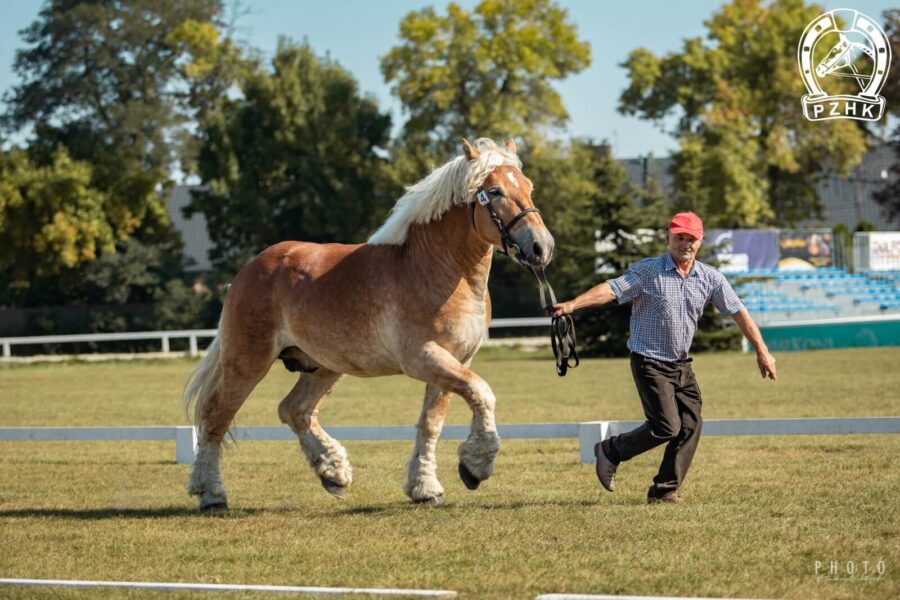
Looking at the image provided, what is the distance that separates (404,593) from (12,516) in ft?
14.8

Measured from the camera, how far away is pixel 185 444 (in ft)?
39.1

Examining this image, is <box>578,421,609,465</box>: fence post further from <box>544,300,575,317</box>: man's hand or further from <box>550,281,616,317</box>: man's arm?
<box>544,300,575,317</box>: man's hand

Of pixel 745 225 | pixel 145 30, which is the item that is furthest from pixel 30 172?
pixel 745 225

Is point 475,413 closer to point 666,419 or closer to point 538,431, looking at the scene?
point 666,419

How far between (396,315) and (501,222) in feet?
3.34

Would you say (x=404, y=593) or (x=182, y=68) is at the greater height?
(x=182, y=68)

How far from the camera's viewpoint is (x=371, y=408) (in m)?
17.6

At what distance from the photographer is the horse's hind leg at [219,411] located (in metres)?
8.70

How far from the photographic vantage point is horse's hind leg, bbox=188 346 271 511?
28.6ft

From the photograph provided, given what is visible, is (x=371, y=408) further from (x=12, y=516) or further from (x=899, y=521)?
(x=899, y=521)

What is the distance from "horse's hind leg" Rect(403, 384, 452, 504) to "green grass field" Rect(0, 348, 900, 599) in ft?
0.50

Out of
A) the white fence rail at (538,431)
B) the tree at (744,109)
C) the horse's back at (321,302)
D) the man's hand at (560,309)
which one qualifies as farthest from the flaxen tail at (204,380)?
the tree at (744,109)

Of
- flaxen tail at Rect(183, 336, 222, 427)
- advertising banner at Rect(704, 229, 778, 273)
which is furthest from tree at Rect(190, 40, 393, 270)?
flaxen tail at Rect(183, 336, 222, 427)

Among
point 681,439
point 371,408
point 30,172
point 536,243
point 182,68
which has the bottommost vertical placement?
point 371,408
